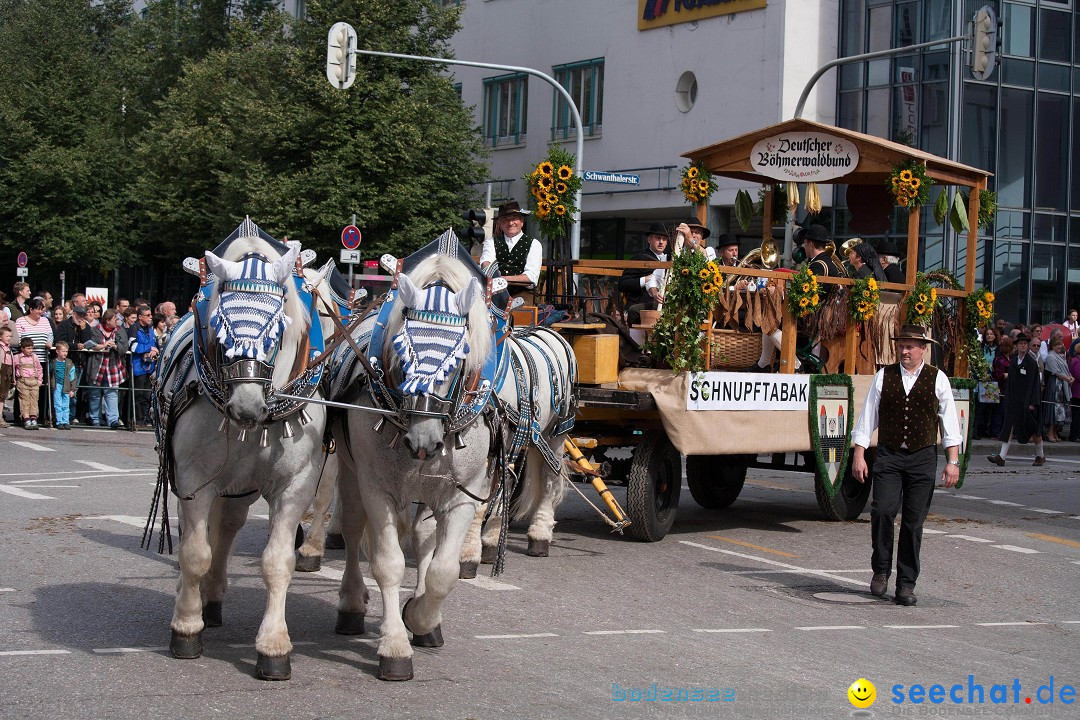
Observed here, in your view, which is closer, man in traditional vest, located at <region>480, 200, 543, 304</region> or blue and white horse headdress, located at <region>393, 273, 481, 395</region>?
blue and white horse headdress, located at <region>393, 273, 481, 395</region>

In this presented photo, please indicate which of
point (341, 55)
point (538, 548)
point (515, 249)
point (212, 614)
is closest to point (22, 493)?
point (538, 548)

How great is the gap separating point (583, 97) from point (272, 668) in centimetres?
3183

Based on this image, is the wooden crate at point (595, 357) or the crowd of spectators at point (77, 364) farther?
the crowd of spectators at point (77, 364)

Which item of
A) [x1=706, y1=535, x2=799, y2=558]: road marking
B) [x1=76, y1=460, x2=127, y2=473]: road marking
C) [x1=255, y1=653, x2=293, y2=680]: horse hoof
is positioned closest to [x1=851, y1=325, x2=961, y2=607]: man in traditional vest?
[x1=706, y1=535, x2=799, y2=558]: road marking

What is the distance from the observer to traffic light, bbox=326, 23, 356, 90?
20844 millimetres

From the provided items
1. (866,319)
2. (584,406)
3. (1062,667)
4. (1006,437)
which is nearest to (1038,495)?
(1006,437)

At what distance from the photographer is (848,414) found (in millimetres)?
11875

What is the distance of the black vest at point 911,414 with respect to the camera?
9.18 meters

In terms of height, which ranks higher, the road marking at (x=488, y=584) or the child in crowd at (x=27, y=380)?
the child in crowd at (x=27, y=380)

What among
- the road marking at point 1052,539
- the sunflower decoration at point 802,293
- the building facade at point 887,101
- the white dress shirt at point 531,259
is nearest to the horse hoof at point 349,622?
the white dress shirt at point 531,259

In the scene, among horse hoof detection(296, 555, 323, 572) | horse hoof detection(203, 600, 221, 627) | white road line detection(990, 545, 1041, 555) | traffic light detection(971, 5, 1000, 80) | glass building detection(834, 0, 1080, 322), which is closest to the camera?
horse hoof detection(203, 600, 221, 627)

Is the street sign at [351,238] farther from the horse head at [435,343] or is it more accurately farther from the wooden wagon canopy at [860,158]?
the horse head at [435,343]

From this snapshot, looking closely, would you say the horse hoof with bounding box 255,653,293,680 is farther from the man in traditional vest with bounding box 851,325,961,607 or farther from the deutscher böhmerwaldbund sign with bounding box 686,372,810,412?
the deutscher böhmerwaldbund sign with bounding box 686,372,810,412

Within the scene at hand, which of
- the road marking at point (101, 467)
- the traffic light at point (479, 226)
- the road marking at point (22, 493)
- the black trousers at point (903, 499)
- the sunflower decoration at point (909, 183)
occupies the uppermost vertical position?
the sunflower decoration at point (909, 183)
